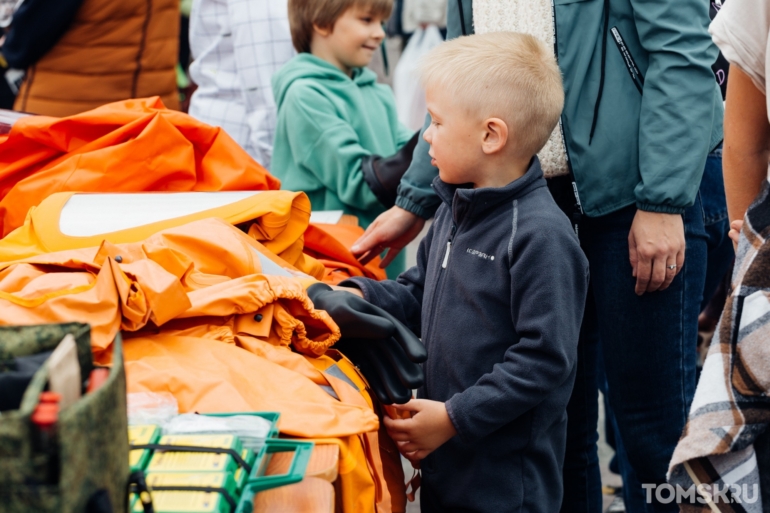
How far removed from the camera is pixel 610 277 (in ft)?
6.35

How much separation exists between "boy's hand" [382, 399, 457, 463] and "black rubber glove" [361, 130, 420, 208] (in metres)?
0.92

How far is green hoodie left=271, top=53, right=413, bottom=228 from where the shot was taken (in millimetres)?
2529

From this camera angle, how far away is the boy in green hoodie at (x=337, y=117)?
2502 mm

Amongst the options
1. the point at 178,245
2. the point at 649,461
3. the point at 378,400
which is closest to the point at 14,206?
the point at 178,245

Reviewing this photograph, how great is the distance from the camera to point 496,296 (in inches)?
64.2

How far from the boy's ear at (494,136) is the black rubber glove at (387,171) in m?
0.68

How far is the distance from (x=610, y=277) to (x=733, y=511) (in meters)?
0.80

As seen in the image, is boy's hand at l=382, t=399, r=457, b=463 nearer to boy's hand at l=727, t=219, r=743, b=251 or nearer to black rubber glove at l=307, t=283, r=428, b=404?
black rubber glove at l=307, t=283, r=428, b=404

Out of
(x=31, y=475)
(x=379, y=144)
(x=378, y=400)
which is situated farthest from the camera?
(x=379, y=144)

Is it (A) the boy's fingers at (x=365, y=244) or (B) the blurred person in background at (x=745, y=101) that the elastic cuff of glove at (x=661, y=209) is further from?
(A) the boy's fingers at (x=365, y=244)

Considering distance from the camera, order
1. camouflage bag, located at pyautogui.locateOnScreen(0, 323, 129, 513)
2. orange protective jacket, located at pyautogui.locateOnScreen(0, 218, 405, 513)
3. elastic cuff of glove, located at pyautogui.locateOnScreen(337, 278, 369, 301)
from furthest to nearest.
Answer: elastic cuff of glove, located at pyautogui.locateOnScreen(337, 278, 369, 301) → orange protective jacket, located at pyautogui.locateOnScreen(0, 218, 405, 513) → camouflage bag, located at pyautogui.locateOnScreen(0, 323, 129, 513)

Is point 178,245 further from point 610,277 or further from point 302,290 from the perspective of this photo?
point 610,277

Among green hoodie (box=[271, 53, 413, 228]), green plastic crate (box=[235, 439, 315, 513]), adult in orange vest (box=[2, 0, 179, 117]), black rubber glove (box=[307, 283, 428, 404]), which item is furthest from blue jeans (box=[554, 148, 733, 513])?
adult in orange vest (box=[2, 0, 179, 117])

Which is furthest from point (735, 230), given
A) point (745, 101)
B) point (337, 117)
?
point (337, 117)
